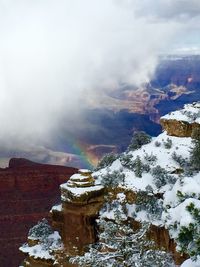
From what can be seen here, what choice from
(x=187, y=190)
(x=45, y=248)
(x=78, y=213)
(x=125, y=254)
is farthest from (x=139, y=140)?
(x=125, y=254)

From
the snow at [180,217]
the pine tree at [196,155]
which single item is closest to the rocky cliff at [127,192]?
the pine tree at [196,155]

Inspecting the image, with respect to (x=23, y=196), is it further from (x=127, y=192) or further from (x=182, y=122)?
(x=127, y=192)

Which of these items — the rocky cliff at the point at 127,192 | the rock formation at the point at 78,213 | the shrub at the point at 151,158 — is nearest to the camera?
the rocky cliff at the point at 127,192

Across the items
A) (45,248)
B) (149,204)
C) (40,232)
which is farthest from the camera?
(40,232)

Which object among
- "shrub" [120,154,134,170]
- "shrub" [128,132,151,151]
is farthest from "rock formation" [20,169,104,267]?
"shrub" [128,132,151,151]

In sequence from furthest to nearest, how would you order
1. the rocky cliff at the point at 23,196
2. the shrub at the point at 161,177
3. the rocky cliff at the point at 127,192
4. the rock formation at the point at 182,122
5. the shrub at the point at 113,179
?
the rocky cliff at the point at 23,196, the rock formation at the point at 182,122, the shrub at the point at 113,179, the shrub at the point at 161,177, the rocky cliff at the point at 127,192

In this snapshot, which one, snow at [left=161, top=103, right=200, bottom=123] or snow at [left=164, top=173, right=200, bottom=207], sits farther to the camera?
snow at [left=161, top=103, right=200, bottom=123]

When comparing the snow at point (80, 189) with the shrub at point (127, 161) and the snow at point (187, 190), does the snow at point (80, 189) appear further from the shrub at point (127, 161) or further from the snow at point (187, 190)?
the snow at point (187, 190)

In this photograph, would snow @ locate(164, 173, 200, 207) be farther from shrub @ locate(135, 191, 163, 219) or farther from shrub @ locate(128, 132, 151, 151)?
shrub @ locate(128, 132, 151, 151)

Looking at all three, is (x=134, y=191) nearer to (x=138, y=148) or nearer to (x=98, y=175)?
(x=98, y=175)
